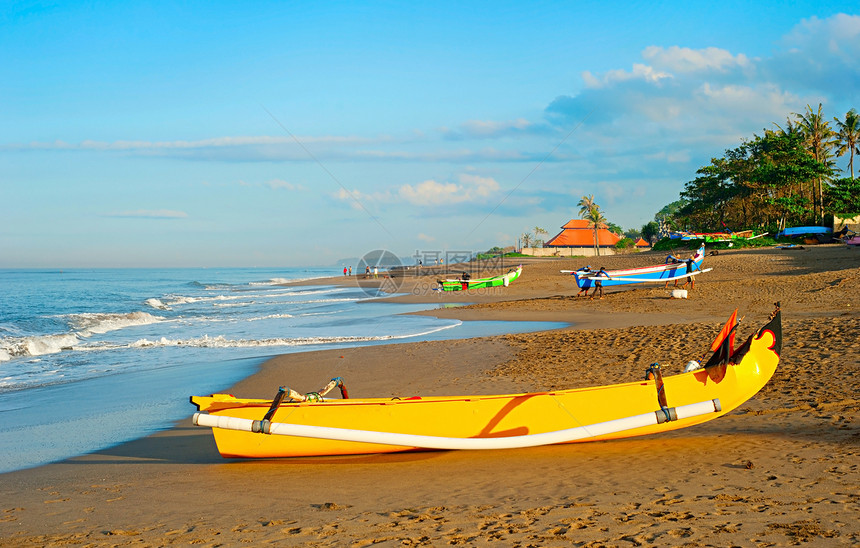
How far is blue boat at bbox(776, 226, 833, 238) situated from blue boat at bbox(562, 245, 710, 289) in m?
20.8

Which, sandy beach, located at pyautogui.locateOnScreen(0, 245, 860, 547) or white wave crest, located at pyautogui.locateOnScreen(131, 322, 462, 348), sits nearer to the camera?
sandy beach, located at pyautogui.locateOnScreen(0, 245, 860, 547)

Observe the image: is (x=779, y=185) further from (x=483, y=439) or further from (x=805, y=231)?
(x=483, y=439)

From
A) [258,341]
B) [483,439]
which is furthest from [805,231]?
[483,439]

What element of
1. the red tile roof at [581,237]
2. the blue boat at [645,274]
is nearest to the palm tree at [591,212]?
the red tile roof at [581,237]

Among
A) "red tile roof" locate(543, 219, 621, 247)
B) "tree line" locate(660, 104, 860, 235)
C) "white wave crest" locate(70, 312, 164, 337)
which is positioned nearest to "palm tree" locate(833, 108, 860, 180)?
"tree line" locate(660, 104, 860, 235)

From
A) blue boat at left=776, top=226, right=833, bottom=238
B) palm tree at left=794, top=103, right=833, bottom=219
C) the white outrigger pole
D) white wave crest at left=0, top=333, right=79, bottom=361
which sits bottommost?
white wave crest at left=0, top=333, right=79, bottom=361

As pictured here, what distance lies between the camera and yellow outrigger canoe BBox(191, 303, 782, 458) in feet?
19.1

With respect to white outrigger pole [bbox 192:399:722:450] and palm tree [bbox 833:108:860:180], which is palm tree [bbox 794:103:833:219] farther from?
white outrigger pole [bbox 192:399:722:450]

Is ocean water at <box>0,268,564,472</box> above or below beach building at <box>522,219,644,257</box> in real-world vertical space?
below

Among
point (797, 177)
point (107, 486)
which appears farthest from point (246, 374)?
point (797, 177)

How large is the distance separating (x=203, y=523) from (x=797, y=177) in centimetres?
5060

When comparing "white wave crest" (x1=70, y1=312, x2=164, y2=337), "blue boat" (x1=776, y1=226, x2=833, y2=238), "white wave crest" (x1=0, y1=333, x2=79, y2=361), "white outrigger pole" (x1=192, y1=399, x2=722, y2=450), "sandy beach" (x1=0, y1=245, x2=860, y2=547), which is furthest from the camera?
"blue boat" (x1=776, y1=226, x2=833, y2=238)

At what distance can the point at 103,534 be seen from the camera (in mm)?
4598

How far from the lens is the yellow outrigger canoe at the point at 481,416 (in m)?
5.82
